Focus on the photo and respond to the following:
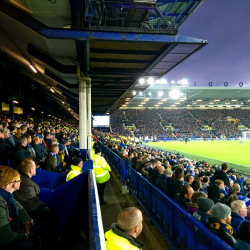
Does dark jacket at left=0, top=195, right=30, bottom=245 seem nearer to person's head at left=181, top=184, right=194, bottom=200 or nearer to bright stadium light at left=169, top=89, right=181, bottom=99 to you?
person's head at left=181, top=184, right=194, bottom=200

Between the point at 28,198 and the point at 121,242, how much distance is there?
191 cm

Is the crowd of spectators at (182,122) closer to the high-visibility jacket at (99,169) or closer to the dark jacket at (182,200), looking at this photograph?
the high-visibility jacket at (99,169)

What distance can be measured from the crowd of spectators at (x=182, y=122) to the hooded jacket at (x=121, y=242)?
54.5 m

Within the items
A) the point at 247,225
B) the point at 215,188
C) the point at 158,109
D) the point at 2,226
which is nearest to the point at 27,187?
the point at 2,226

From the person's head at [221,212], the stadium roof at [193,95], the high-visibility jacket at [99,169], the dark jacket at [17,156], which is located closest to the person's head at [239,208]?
the person's head at [221,212]

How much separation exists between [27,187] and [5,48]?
32.7 feet

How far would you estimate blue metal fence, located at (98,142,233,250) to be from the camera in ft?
9.29

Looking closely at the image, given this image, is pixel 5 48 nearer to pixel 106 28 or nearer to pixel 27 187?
pixel 106 28

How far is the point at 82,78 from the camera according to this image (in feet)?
34.4

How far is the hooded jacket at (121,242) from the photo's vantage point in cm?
188

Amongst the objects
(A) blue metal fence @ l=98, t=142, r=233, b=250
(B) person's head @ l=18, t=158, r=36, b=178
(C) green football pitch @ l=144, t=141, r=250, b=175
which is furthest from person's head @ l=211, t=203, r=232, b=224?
(C) green football pitch @ l=144, t=141, r=250, b=175

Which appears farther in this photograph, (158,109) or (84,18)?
(158,109)

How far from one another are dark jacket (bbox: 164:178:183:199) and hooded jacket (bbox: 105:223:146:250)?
2874mm

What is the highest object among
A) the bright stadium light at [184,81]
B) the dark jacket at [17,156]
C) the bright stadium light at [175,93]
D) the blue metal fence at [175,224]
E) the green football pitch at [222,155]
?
the bright stadium light at [184,81]
